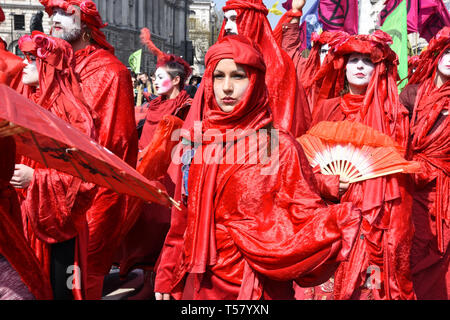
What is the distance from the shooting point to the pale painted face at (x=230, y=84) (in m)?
3.78

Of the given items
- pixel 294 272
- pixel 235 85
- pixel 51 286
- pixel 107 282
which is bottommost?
pixel 107 282

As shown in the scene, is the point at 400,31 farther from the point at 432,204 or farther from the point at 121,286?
the point at 121,286

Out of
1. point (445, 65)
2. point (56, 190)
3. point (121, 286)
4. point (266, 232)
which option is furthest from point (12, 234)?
point (445, 65)

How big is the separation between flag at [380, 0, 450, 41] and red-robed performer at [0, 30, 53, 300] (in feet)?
24.7

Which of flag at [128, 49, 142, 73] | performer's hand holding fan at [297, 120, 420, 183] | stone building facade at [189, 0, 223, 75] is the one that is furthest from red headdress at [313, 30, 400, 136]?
stone building facade at [189, 0, 223, 75]

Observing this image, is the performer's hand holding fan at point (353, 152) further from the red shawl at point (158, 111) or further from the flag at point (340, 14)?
the flag at point (340, 14)

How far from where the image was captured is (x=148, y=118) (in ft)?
29.1

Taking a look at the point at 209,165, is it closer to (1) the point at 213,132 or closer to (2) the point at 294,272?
(1) the point at 213,132

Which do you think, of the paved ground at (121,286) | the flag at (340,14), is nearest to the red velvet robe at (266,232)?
the paved ground at (121,286)

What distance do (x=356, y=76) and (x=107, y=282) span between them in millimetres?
3549

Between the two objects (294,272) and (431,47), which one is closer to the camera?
(294,272)

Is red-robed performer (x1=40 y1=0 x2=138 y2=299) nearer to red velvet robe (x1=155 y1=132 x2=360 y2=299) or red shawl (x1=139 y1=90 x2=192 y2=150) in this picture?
red velvet robe (x1=155 y1=132 x2=360 y2=299)

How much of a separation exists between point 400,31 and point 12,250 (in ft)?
22.7
